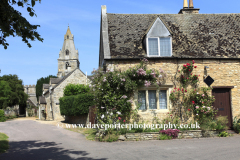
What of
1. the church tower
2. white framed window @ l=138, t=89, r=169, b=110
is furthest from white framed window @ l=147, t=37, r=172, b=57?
the church tower

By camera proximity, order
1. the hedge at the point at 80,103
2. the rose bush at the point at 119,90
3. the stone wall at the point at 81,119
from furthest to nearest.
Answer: the stone wall at the point at 81,119 → the hedge at the point at 80,103 → the rose bush at the point at 119,90

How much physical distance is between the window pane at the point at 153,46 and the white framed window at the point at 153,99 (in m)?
2.21

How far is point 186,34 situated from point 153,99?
494 cm

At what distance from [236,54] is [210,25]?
2.96 metres

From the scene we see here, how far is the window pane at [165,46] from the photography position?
45.1ft

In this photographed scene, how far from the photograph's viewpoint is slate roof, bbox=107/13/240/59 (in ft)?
45.6

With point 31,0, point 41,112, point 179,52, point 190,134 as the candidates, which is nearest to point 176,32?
point 179,52

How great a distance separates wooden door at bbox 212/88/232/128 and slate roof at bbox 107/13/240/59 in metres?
2.00

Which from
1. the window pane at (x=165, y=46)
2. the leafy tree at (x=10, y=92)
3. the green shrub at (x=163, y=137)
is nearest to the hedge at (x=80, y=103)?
the window pane at (x=165, y=46)

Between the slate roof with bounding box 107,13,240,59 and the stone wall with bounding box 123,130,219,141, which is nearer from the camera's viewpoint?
the stone wall with bounding box 123,130,219,141

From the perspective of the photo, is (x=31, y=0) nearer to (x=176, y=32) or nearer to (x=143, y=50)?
(x=143, y=50)

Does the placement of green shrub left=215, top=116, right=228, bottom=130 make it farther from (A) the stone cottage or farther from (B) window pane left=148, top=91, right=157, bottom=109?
(B) window pane left=148, top=91, right=157, bottom=109

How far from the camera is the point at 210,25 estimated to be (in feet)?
52.1

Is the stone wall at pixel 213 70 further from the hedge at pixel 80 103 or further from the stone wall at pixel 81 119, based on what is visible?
the stone wall at pixel 81 119
